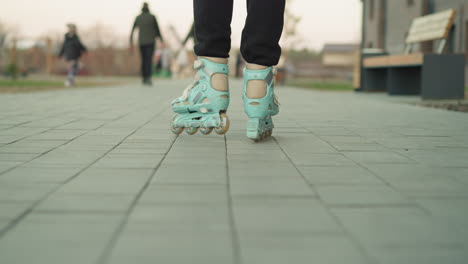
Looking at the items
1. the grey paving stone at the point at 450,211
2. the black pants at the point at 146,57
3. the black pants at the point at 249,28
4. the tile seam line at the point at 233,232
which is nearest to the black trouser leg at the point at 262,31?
the black pants at the point at 249,28

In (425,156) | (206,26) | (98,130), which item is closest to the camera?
(425,156)

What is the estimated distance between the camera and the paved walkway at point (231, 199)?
1338 millimetres

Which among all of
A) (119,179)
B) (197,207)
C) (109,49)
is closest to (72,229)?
(197,207)

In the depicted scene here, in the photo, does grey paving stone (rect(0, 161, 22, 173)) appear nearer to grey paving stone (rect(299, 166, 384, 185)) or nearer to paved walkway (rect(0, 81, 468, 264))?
paved walkway (rect(0, 81, 468, 264))

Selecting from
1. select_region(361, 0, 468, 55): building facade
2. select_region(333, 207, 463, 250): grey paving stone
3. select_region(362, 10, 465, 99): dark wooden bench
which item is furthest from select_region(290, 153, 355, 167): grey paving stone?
select_region(361, 0, 468, 55): building facade

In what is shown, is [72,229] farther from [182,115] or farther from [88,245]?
[182,115]

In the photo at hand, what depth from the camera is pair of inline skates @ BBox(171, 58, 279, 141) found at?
3.21m

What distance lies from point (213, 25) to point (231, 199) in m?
1.64

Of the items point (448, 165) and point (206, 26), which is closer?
point (448, 165)

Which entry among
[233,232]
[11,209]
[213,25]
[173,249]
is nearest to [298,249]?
[233,232]

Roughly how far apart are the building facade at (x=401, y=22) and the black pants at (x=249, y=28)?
13.7 meters

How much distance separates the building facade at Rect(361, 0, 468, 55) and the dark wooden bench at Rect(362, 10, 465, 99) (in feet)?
16.9

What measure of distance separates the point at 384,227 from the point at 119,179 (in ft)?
3.57

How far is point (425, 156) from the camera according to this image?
2.83 metres
